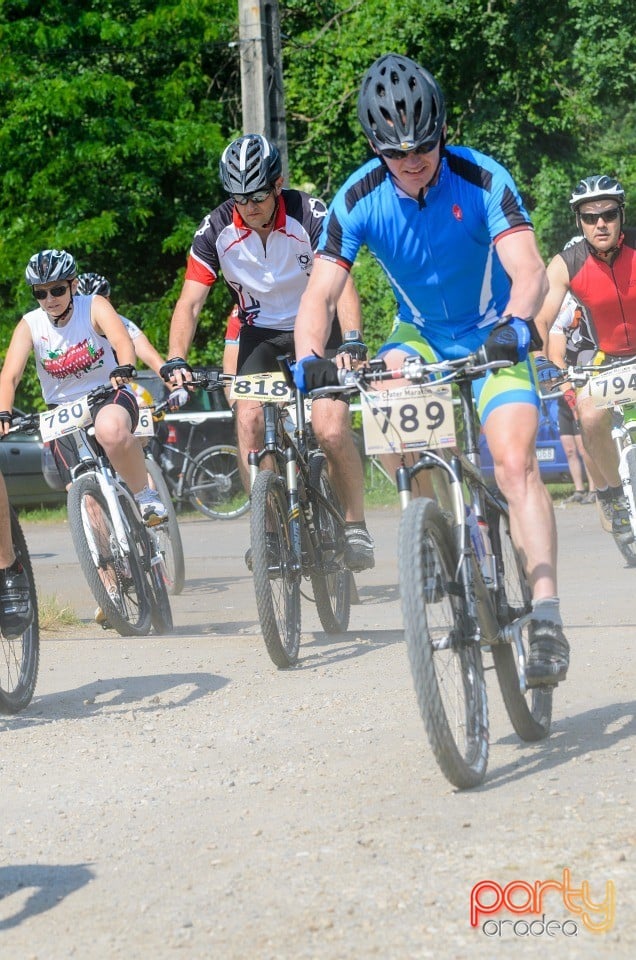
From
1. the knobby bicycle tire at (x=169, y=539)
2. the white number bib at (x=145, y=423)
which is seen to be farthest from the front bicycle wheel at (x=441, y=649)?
the knobby bicycle tire at (x=169, y=539)

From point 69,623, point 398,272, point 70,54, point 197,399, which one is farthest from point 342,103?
point 398,272

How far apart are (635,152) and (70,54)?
10.2 metres

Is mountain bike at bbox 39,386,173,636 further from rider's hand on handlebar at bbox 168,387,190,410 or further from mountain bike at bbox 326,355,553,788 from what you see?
mountain bike at bbox 326,355,553,788

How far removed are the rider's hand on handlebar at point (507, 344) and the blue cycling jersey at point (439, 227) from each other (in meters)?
0.52

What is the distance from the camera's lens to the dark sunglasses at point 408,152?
477cm

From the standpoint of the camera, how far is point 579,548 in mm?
11336

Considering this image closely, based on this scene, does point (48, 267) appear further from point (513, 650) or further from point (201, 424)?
point (201, 424)

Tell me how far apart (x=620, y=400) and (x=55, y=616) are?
3419 mm

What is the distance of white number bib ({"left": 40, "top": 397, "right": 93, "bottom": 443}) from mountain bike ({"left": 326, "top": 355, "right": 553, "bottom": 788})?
128 inches

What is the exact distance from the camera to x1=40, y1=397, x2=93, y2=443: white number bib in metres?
7.66

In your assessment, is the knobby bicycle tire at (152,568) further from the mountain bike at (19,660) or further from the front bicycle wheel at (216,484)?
the front bicycle wheel at (216,484)

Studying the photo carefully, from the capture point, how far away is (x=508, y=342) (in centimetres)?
440

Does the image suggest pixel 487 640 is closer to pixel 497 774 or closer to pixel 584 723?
pixel 497 774

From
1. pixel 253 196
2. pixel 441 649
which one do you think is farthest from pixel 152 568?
pixel 441 649
